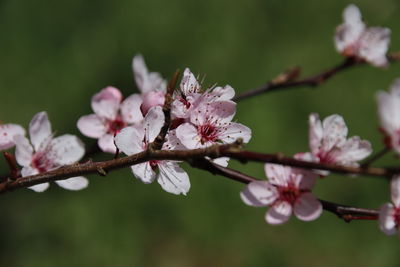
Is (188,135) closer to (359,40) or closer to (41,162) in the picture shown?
(41,162)

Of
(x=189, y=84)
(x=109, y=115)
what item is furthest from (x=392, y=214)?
(x=109, y=115)

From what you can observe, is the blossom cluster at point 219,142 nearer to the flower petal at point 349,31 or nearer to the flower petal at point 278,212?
the flower petal at point 278,212

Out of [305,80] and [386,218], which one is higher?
[305,80]

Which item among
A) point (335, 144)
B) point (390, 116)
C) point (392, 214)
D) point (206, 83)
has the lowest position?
point (206, 83)

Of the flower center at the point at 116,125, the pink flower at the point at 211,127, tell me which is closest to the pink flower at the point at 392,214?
the pink flower at the point at 211,127

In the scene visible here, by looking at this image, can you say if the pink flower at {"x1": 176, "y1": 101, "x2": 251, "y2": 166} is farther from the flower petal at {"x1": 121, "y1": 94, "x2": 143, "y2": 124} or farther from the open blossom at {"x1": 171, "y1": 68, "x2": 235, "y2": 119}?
the flower petal at {"x1": 121, "y1": 94, "x2": 143, "y2": 124}

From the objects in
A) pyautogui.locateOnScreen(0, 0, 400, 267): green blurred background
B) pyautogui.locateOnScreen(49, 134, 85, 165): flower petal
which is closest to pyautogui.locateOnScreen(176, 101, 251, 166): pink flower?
pyautogui.locateOnScreen(49, 134, 85, 165): flower petal

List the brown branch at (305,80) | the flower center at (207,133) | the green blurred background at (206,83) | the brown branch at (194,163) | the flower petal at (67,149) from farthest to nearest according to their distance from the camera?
1. the green blurred background at (206,83)
2. the brown branch at (305,80)
3. the flower petal at (67,149)
4. the flower center at (207,133)
5. the brown branch at (194,163)

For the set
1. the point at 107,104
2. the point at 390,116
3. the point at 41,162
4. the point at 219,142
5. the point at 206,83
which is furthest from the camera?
the point at 206,83
